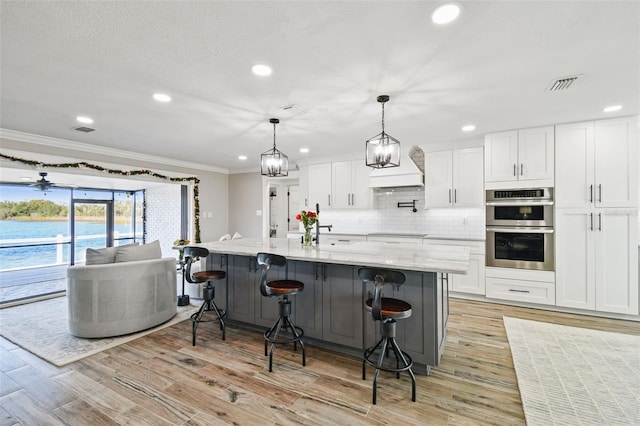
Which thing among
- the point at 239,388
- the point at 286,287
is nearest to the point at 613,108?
the point at 286,287

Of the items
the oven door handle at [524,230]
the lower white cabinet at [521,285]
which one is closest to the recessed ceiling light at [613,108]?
the oven door handle at [524,230]

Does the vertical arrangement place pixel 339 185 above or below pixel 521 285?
above

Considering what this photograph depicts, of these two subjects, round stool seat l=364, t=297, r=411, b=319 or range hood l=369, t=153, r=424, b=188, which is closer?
round stool seat l=364, t=297, r=411, b=319

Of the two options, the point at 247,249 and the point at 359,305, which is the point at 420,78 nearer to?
the point at 359,305

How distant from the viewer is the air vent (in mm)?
2664

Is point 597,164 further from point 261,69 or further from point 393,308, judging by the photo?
point 261,69

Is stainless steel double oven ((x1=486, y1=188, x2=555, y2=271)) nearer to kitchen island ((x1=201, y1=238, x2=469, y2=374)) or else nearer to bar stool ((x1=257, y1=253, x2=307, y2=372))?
kitchen island ((x1=201, y1=238, x2=469, y2=374))

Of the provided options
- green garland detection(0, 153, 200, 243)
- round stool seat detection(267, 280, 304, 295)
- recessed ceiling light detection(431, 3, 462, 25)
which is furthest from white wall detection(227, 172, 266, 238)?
recessed ceiling light detection(431, 3, 462, 25)

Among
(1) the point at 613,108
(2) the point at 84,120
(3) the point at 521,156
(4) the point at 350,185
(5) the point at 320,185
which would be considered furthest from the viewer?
(5) the point at 320,185

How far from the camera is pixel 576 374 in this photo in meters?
2.44

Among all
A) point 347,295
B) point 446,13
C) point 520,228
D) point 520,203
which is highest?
point 446,13

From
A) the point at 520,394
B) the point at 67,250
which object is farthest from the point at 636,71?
the point at 67,250

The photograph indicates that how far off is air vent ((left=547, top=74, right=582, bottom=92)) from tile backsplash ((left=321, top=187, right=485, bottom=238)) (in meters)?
2.41

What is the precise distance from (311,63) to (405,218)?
13.0 feet
